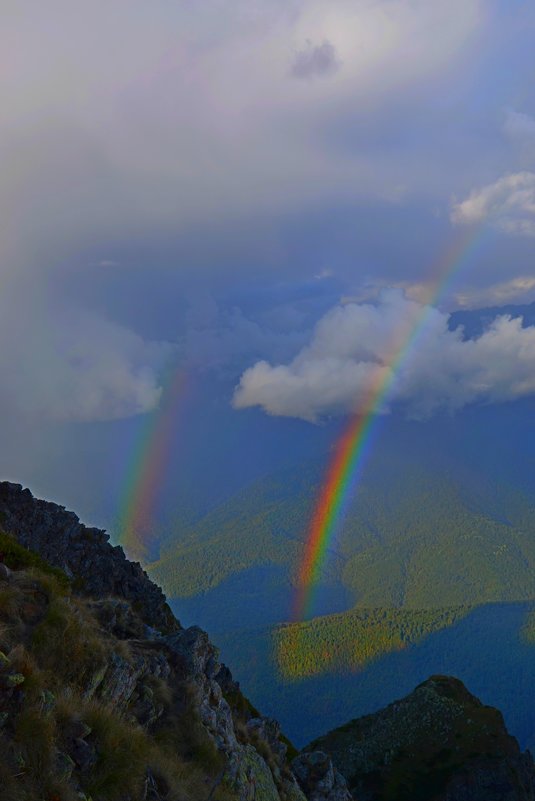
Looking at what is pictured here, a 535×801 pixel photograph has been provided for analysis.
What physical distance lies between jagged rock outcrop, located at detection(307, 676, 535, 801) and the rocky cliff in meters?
56.6

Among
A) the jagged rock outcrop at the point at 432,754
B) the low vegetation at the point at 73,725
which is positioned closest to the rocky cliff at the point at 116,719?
the low vegetation at the point at 73,725

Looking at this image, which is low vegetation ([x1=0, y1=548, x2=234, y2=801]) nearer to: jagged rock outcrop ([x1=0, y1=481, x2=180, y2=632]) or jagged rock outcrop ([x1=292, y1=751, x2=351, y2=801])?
jagged rock outcrop ([x1=292, y1=751, x2=351, y2=801])

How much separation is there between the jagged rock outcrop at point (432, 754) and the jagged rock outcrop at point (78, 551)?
154 feet

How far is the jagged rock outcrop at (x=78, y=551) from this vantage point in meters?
48.1

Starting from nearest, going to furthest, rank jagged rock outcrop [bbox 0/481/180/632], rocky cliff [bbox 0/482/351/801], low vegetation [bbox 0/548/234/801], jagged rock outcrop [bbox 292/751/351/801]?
low vegetation [bbox 0/548/234/801]
rocky cliff [bbox 0/482/351/801]
jagged rock outcrop [bbox 292/751/351/801]
jagged rock outcrop [bbox 0/481/180/632]

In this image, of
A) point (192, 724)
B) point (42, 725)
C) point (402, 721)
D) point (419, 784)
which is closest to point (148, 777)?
point (42, 725)

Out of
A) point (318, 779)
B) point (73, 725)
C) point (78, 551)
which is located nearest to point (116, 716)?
point (73, 725)

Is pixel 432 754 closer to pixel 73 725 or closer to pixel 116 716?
pixel 116 716

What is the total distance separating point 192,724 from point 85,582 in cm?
3341

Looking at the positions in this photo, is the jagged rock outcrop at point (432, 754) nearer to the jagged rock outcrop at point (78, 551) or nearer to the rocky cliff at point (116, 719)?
the jagged rock outcrop at point (78, 551)

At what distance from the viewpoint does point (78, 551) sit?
51.8 metres

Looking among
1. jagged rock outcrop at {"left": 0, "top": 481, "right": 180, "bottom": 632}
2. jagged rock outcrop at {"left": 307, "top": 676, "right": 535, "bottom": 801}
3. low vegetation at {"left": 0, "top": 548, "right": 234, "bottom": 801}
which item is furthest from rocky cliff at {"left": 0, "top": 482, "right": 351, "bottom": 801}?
jagged rock outcrop at {"left": 307, "top": 676, "right": 535, "bottom": 801}

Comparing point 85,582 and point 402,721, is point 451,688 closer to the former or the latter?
point 402,721

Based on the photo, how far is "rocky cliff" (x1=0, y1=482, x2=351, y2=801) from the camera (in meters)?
12.0
